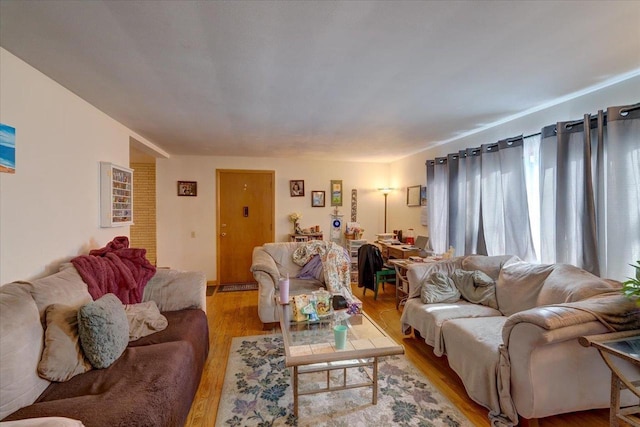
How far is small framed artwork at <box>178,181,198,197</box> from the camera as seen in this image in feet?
16.3

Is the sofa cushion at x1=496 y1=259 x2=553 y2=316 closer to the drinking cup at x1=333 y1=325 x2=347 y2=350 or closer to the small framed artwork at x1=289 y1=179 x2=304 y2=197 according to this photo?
the drinking cup at x1=333 y1=325 x2=347 y2=350

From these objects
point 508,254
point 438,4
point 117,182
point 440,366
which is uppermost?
point 438,4

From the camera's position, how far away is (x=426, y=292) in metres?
2.80

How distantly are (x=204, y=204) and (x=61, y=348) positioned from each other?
361 cm

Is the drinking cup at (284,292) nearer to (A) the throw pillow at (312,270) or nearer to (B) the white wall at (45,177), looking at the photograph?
(A) the throw pillow at (312,270)

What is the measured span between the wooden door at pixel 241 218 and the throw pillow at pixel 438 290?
3110 mm

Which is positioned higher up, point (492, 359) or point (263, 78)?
point (263, 78)

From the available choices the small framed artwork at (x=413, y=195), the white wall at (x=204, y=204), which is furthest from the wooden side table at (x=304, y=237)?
the small framed artwork at (x=413, y=195)

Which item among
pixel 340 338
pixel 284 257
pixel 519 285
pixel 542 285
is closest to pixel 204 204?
pixel 284 257

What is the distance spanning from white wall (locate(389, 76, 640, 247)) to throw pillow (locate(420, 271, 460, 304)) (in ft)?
5.51

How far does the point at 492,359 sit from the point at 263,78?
7.98ft

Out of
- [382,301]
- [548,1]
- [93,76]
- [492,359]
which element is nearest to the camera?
[548,1]

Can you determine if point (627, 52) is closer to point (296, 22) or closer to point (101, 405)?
point (296, 22)

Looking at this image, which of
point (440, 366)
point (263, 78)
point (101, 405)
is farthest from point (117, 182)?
point (440, 366)
